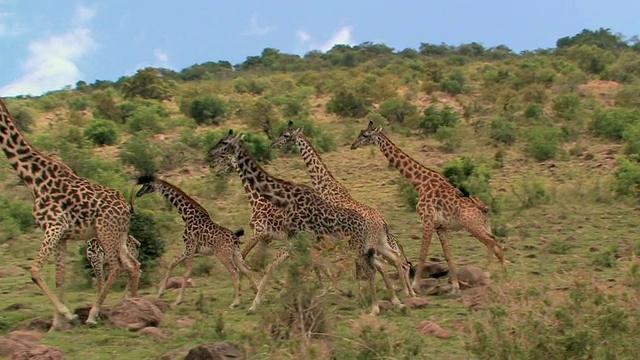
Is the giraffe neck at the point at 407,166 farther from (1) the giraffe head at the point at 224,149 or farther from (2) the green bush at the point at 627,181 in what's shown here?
(2) the green bush at the point at 627,181

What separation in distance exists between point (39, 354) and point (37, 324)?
1.80 m

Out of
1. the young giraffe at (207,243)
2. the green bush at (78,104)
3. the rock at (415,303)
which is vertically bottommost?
the rock at (415,303)

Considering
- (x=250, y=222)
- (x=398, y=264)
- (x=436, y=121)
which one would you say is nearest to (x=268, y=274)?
(x=250, y=222)

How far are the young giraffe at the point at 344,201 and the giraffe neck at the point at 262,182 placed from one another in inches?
33.8

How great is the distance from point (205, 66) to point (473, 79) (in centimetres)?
3552

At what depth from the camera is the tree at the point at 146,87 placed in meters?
36.8

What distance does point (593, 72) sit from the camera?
40000mm

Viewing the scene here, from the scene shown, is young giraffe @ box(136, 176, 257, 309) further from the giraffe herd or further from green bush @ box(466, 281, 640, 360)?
green bush @ box(466, 281, 640, 360)

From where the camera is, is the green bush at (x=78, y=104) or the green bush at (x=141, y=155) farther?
the green bush at (x=78, y=104)

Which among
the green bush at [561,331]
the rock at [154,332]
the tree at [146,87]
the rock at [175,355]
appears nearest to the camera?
the green bush at [561,331]

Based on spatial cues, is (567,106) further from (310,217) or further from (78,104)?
(310,217)

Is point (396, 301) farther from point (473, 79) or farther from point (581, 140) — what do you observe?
point (473, 79)

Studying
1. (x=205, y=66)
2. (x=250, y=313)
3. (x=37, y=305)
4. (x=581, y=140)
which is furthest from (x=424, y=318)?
(x=205, y=66)

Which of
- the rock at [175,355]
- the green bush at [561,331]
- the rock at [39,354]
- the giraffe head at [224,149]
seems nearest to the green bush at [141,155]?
the giraffe head at [224,149]
